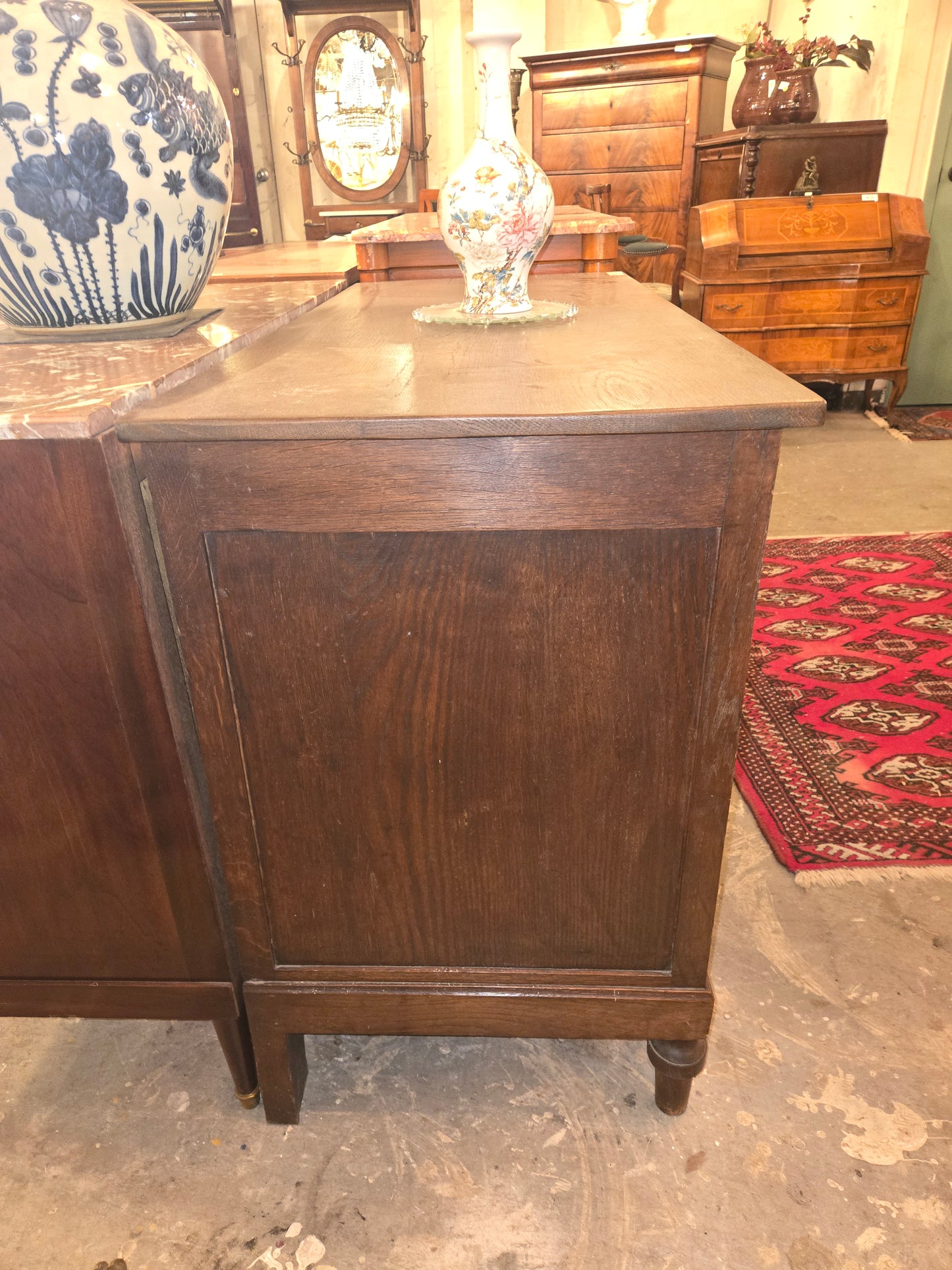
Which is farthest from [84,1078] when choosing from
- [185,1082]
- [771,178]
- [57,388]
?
[771,178]

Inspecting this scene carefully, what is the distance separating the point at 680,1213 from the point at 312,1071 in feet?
1.59

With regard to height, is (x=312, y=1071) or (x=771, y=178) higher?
(x=771, y=178)

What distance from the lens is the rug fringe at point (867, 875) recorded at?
140 cm

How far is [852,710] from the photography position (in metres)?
1.85

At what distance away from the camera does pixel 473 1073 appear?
1.09 metres

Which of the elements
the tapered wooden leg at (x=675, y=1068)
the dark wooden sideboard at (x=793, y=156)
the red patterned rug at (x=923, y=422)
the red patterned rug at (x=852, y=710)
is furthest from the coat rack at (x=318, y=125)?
the tapered wooden leg at (x=675, y=1068)

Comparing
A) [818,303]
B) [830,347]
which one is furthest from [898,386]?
[818,303]

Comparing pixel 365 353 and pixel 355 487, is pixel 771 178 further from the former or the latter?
pixel 355 487

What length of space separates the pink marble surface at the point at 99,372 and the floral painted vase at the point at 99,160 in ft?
0.21

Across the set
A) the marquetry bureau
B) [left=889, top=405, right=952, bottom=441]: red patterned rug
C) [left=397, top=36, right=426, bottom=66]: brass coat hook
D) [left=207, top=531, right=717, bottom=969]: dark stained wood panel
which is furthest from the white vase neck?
[left=397, top=36, right=426, bottom=66]: brass coat hook

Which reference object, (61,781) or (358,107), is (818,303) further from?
(61,781)

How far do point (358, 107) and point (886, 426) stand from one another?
3.00 m

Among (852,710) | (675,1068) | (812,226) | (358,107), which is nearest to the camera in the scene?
(675,1068)

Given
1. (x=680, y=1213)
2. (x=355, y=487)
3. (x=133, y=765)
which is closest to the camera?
(x=355, y=487)
